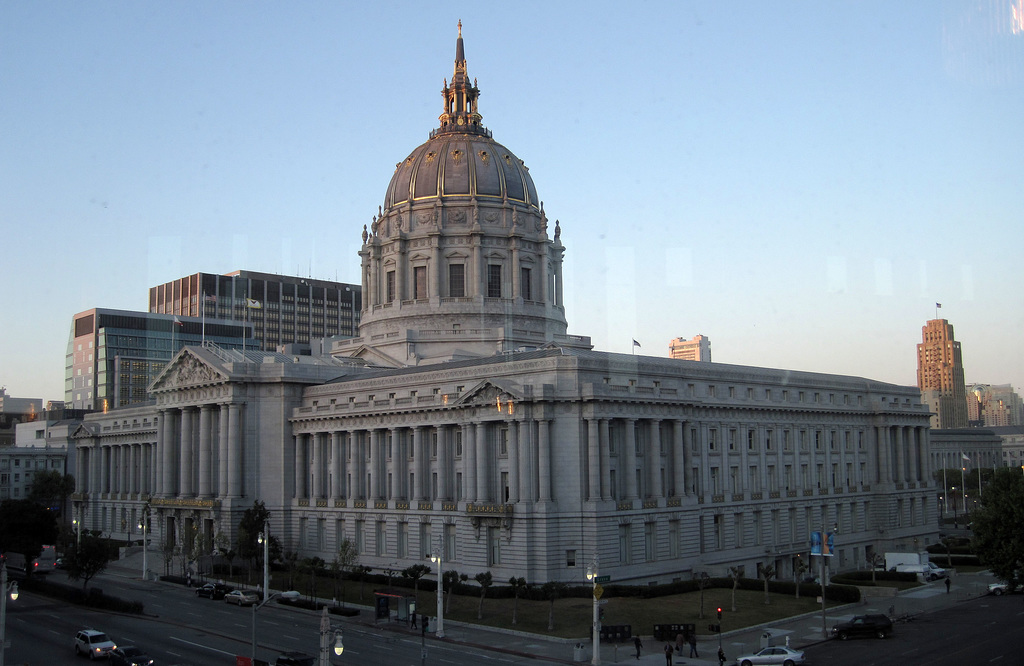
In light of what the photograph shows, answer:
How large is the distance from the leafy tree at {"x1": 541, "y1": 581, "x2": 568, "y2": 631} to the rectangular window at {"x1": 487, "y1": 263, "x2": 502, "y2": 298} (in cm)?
5156

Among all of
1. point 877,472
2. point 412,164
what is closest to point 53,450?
point 412,164

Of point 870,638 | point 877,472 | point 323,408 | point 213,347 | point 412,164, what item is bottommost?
point 870,638

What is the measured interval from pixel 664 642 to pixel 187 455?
68.7 metres

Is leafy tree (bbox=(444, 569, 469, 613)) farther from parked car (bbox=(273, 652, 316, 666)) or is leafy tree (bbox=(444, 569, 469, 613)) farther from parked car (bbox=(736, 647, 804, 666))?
parked car (bbox=(736, 647, 804, 666))

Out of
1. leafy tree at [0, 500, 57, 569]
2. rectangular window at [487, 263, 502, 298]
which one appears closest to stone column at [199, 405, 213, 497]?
leafy tree at [0, 500, 57, 569]

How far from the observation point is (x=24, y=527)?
9944 centimetres

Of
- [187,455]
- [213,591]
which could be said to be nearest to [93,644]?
[213,591]

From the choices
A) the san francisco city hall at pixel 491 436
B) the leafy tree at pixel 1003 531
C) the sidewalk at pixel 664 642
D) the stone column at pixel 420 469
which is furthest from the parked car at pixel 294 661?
the leafy tree at pixel 1003 531

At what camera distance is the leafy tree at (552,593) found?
70812 millimetres

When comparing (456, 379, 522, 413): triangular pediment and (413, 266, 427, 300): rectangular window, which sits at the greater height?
(413, 266, 427, 300): rectangular window

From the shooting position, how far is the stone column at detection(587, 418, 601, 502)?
85188 millimetres

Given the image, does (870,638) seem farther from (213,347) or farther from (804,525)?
(213,347)

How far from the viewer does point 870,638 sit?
69250 mm

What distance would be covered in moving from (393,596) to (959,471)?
144643mm
